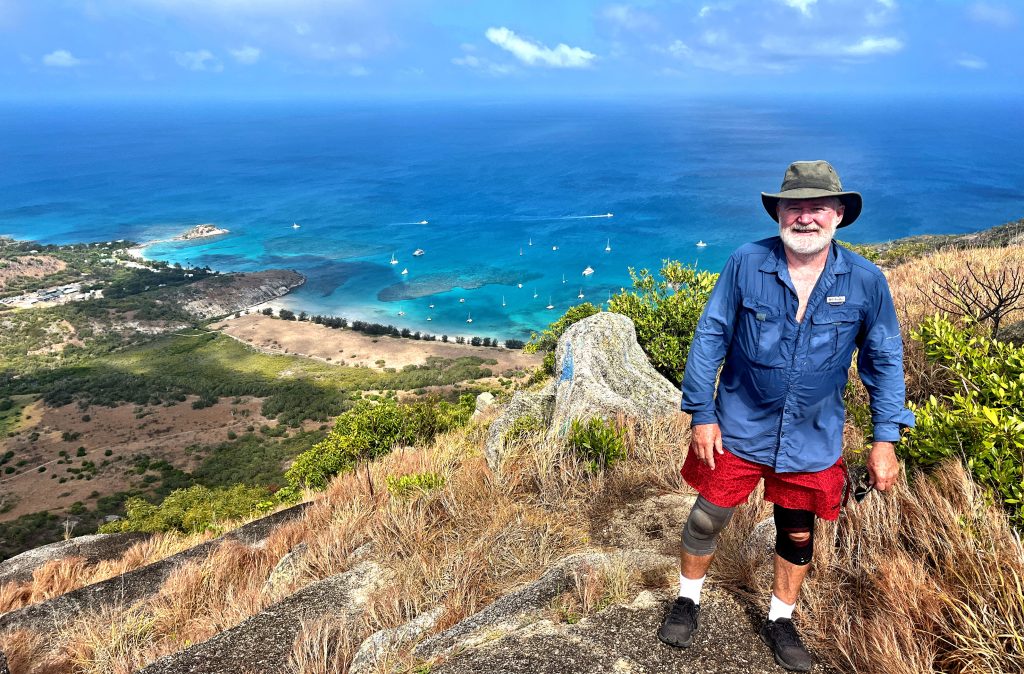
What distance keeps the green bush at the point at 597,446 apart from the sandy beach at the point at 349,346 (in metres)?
41.1

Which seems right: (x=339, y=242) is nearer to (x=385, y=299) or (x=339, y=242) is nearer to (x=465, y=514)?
(x=385, y=299)

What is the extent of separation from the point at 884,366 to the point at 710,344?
0.78 metres

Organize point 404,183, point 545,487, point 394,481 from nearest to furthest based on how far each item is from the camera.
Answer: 1. point 545,487
2. point 394,481
3. point 404,183

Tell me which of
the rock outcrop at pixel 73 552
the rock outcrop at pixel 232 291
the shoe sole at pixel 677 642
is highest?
the shoe sole at pixel 677 642

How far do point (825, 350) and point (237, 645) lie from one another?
3.76 m

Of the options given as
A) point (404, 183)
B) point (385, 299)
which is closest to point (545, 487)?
point (385, 299)

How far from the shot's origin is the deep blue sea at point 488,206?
70.1 meters

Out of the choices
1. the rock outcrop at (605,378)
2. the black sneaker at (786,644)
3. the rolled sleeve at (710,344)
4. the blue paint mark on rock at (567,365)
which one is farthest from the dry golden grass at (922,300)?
the blue paint mark on rock at (567,365)

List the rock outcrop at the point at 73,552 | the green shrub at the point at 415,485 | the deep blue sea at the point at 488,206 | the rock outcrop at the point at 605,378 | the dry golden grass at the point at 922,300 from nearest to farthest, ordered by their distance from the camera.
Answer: the green shrub at the point at 415,485 → the dry golden grass at the point at 922,300 → the rock outcrop at the point at 605,378 → the rock outcrop at the point at 73,552 → the deep blue sea at the point at 488,206

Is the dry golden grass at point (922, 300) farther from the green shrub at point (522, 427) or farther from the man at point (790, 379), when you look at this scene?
the green shrub at point (522, 427)

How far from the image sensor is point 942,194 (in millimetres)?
90375

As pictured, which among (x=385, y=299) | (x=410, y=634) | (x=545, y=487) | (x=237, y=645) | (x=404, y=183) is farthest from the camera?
(x=404, y=183)

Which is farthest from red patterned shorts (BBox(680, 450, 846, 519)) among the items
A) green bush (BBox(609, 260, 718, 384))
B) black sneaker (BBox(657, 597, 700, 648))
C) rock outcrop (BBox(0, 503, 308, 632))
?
green bush (BBox(609, 260, 718, 384))

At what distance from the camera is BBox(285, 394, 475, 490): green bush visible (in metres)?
13.7
